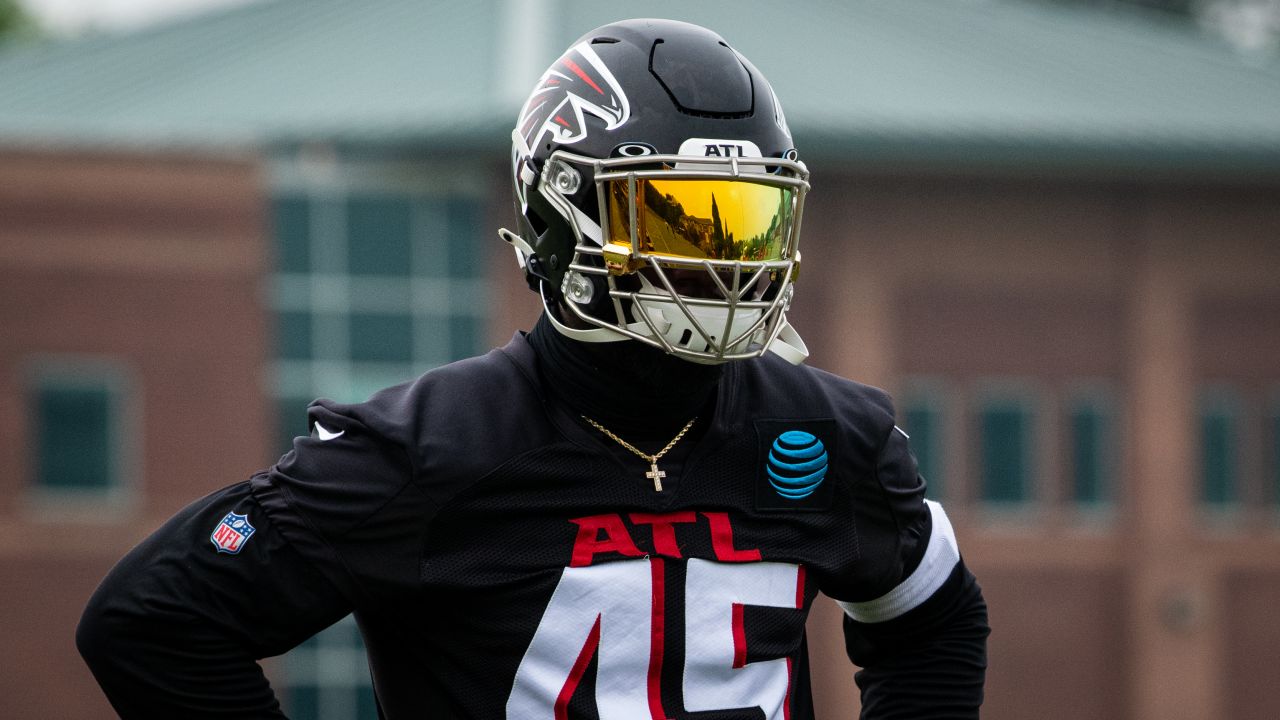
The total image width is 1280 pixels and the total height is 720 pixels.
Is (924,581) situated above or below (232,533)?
below

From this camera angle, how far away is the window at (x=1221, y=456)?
20.9m

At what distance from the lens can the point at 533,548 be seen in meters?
2.62

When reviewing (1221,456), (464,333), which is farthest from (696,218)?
(1221,456)

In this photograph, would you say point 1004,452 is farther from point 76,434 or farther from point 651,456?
point 651,456

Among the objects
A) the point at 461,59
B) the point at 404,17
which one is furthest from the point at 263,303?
the point at 404,17

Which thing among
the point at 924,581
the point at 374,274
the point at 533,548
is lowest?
the point at 374,274

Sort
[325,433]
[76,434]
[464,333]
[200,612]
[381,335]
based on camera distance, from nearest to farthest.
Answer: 1. [200,612]
2. [325,433]
3. [381,335]
4. [464,333]
5. [76,434]

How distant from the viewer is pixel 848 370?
19734 millimetres

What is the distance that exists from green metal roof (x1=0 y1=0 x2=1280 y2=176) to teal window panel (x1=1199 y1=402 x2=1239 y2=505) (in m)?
2.95

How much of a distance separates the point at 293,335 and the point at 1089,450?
9337mm

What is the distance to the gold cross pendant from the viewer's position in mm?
2691

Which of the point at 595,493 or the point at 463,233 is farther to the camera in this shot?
the point at 463,233

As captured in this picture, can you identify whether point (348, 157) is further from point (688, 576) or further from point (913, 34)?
point (688, 576)

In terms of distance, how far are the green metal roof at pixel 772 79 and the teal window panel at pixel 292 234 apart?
2.47 feet
